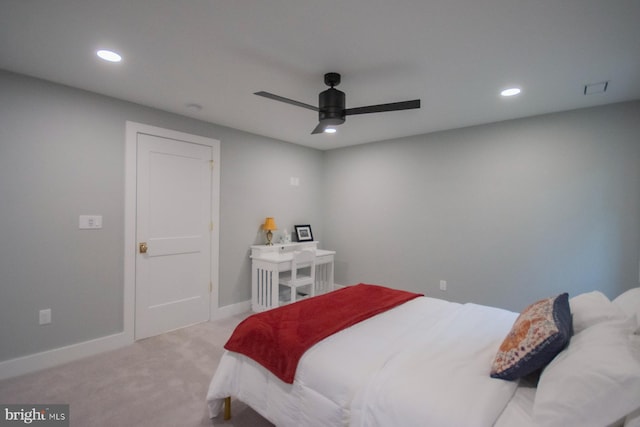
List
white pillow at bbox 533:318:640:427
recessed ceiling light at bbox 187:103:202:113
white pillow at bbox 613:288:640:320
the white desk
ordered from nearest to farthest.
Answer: white pillow at bbox 533:318:640:427, white pillow at bbox 613:288:640:320, recessed ceiling light at bbox 187:103:202:113, the white desk

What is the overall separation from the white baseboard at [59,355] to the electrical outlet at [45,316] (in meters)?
0.25

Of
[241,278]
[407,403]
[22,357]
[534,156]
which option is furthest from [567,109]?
[22,357]

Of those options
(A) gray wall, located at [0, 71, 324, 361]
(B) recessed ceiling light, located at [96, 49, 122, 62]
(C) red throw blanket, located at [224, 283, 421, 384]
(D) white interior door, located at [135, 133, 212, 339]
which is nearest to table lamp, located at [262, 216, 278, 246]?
(D) white interior door, located at [135, 133, 212, 339]

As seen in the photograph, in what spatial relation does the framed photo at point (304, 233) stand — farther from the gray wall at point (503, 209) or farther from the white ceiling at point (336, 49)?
the white ceiling at point (336, 49)

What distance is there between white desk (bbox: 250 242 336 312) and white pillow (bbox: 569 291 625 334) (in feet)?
9.14

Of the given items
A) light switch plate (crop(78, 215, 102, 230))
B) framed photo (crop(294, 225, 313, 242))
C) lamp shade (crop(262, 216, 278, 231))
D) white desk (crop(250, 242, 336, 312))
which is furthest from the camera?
framed photo (crop(294, 225, 313, 242))

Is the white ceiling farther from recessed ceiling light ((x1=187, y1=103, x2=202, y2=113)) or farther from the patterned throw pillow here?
the patterned throw pillow

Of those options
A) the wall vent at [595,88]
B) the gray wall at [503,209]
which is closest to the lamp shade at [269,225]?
the gray wall at [503,209]

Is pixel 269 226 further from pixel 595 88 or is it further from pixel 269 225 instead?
pixel 595 88

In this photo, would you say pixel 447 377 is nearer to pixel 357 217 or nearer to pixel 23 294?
pixel 23 294

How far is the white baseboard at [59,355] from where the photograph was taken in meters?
2.37

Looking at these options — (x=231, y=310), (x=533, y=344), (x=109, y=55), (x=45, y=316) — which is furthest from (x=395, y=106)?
(x=45, y=316)

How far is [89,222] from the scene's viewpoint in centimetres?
273

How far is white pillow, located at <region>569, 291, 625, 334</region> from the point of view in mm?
1439
